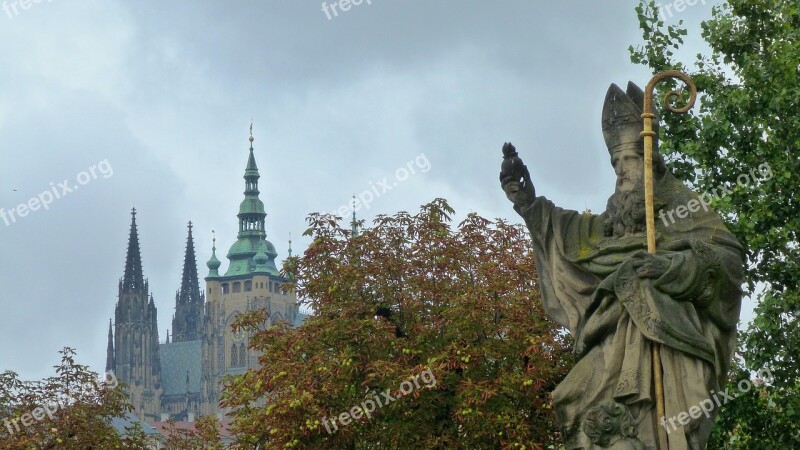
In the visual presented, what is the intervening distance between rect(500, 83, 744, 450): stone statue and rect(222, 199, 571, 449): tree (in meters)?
11.2

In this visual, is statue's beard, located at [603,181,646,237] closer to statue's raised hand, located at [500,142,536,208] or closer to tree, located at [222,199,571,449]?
statue's raised hand, located at [500,142,536,208]

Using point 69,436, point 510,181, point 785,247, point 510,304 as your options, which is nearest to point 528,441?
point 510,304

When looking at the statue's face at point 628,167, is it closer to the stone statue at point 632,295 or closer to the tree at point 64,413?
the stone statue at point 632,295

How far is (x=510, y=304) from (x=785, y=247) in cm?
405

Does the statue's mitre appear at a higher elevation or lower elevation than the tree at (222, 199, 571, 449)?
lower

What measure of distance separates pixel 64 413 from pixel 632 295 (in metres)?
20.5

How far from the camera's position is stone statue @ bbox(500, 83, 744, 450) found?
902 centimetres

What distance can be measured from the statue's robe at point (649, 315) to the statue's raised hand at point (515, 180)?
0.26 meters

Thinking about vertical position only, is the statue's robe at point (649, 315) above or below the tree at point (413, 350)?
below

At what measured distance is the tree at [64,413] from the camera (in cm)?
Answer: 2738

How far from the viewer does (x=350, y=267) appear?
24.0m

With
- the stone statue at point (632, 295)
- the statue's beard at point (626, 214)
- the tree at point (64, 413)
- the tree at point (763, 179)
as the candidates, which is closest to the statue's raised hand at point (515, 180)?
the stone statue at point (632, 295)

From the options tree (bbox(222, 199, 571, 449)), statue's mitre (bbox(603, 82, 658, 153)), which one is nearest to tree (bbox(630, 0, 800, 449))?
tree (bbox(222, 199, 571, 449))

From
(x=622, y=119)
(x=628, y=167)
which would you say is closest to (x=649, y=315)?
(x=628, y=167)
